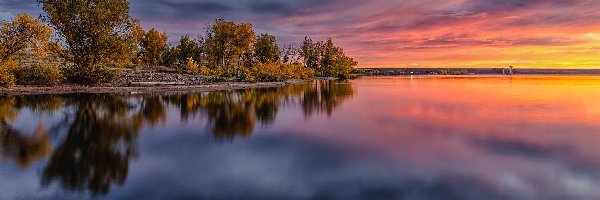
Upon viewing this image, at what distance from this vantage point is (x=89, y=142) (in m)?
17.0

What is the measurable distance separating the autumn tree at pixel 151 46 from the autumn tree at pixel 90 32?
46.1 metres

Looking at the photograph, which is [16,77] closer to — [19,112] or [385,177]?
[19,112]

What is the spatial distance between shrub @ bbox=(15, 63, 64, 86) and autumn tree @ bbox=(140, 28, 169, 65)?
Answer: 50.0 meters

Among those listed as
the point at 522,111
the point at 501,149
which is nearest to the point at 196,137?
the point at 501,149

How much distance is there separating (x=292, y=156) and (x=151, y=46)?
91051mm

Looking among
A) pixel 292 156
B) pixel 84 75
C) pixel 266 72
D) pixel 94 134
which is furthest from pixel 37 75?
pixel 266 72

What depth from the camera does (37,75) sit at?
47031 mm

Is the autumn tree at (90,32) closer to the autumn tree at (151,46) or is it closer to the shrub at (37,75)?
the shrub at (37,75)

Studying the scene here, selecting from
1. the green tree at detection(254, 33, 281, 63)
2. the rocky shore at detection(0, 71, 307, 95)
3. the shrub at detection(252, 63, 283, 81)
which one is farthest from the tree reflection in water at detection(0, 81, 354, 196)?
the green tree at detection(254, 33, 281, 63)

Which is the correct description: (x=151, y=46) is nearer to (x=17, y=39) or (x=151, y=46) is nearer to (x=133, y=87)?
(x=133, y=87)

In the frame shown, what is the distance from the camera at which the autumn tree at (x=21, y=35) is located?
42.8 metres

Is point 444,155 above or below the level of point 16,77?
below

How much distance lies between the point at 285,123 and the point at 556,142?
13.3 metres

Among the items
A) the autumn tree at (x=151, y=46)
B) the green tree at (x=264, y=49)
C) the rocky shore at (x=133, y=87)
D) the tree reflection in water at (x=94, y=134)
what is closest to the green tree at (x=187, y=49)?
the autumn tree at (x=151, y=46)
